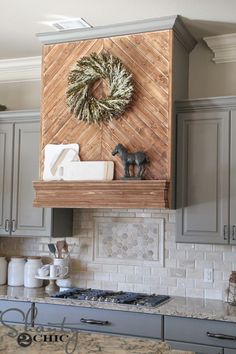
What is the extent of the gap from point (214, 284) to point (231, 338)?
2.21 feet

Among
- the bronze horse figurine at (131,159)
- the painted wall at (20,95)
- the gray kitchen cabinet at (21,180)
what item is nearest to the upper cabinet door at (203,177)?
the bronze horse figurine at (131,159)

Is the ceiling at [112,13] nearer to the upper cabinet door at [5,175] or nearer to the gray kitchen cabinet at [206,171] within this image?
the gray kitchen cabinet at [206,171]

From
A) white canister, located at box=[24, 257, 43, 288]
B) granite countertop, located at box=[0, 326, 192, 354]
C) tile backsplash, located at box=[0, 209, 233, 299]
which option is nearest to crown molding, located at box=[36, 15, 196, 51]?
tile backsplash, located at box=[0, 209, 233, 299]

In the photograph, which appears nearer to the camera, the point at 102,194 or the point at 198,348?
the point at 198,348

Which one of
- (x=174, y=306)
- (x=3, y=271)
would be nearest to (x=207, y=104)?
(x=174, y=306)

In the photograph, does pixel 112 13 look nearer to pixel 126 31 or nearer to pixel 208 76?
pixel 126 31

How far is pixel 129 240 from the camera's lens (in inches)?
159

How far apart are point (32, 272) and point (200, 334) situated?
1597 mm

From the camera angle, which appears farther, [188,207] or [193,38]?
[193,38]

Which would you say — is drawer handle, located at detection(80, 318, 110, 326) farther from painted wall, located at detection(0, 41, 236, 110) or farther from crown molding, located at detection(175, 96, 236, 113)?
painted wall, located at detection(0, 41, 236, 110)

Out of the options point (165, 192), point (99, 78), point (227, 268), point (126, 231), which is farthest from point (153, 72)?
point (227, 268)

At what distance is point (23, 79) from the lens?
4637 millimetres

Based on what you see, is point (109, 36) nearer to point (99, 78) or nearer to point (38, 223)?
point (99, 78)

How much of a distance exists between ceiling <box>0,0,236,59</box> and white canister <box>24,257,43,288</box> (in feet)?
6.16
